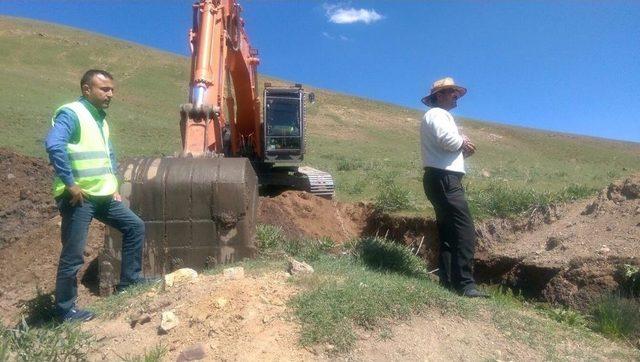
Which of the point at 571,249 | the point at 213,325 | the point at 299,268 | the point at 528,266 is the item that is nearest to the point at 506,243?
the point at 528,266

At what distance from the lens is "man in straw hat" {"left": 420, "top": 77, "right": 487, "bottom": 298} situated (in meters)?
5.36

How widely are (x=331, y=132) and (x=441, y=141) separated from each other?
110 ft

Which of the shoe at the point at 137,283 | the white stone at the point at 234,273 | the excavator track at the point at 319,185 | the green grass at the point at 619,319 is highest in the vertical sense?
the excavator track at the point at 319,185

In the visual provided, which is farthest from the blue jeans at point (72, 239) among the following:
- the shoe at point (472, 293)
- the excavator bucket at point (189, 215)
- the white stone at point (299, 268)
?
the shoe at point (472, 293)

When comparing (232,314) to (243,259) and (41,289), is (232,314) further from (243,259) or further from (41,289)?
(41,289)

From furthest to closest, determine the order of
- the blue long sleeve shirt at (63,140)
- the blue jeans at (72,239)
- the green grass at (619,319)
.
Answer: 1. the green grass at (619,319)
2. the blue jeans at (72,239)
3. the blue long sleeve shirt at (63,140)

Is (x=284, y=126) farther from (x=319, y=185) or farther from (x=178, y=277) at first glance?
(x=178, y=277)

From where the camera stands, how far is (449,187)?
5.42 m

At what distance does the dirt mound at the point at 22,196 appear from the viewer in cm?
828

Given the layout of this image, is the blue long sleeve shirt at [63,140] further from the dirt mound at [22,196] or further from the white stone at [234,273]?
the dirt mound at [22,196]

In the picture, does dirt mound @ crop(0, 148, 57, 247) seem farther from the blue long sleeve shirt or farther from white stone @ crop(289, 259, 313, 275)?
white stone @ crop(289, 259, 313, 275)

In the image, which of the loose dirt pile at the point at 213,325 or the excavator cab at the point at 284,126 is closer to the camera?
the loose dirt pile at the point at 213,325

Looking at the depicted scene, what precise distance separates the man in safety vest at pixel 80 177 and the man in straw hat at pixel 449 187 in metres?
2.73

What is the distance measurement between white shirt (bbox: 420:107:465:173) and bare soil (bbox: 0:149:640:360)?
1.52 m
